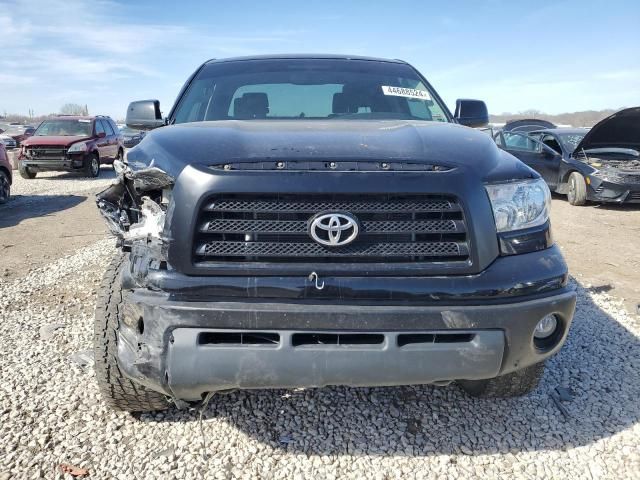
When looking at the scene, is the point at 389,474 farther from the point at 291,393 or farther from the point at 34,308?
the point at 34,308

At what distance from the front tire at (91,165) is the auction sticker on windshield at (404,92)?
43.7 ft

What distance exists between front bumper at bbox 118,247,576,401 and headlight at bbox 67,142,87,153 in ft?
45.8

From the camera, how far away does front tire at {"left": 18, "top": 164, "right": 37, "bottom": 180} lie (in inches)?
559

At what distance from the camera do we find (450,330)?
188 centimetres

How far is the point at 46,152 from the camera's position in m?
14.0

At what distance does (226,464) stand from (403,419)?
930mm

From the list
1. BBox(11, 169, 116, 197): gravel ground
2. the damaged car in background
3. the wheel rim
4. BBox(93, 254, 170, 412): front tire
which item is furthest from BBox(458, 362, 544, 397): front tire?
BBox(11, 169, 116, 197): gravel ground

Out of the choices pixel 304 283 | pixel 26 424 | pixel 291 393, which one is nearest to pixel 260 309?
pixel 304 283

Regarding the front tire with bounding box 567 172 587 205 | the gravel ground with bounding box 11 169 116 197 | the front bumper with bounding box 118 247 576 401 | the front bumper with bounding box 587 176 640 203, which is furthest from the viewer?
the gravel ground with bounding box 11 169 116 197

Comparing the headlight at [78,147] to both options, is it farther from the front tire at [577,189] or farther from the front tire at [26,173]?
the front tire at [577,189]

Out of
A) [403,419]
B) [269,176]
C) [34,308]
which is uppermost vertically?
[269,176]

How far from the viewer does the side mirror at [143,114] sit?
340 cm

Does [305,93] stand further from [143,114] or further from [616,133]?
[616,133]

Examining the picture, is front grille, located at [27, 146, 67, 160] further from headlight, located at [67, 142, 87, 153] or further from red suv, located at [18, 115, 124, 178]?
headlight, located at [67, 142, 87, 153]
